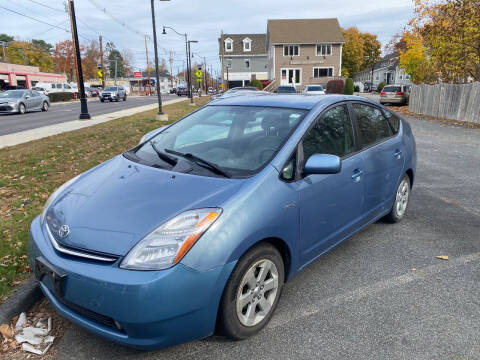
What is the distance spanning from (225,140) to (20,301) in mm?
2112

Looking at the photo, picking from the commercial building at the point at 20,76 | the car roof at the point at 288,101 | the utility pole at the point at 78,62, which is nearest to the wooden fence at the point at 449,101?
the car roof at the point at 288,101

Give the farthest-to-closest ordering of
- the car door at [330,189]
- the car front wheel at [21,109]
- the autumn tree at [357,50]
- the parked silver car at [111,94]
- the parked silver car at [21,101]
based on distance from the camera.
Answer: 1. the autumn tree at [357,50]
2. the parked silver car at [111,94]
3. the car front wheel at [21,109]
4. the parked silver car at [21,101]
5. the car door at [330,189]

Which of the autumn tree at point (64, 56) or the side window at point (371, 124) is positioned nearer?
the side window at point (371, 124)

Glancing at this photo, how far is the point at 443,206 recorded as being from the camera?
17.8 ft

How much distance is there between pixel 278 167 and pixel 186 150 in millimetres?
990

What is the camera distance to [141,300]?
2.07m

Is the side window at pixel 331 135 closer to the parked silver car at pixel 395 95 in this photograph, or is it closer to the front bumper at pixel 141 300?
the front bumper at pixel 141 300

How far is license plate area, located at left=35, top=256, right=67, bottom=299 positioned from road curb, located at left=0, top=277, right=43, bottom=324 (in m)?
0.61

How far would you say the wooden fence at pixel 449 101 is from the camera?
16734 millimetres

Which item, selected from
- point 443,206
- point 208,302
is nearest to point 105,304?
point 208,302

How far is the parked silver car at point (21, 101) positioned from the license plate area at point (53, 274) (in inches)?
895

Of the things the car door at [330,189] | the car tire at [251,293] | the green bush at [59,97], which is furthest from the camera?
the green bush at [59,97]

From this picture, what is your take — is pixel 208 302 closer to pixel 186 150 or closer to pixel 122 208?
pixel 122 208

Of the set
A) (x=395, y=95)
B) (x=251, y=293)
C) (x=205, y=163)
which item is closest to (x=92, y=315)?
(x=251, y=293)
